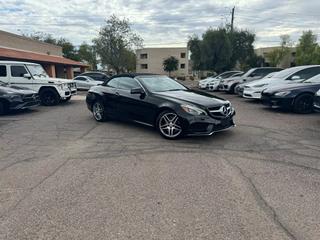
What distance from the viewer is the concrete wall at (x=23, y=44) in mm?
30125

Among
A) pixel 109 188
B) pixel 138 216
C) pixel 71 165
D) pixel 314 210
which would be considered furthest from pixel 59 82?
pixel 314 210

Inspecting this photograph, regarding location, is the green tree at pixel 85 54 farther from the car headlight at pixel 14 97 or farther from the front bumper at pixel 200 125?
the front bumper at pixel 200 125

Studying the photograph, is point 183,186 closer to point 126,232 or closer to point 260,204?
point 260,204

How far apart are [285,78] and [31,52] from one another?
104ft

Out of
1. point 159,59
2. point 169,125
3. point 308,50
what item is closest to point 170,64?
point 159,59

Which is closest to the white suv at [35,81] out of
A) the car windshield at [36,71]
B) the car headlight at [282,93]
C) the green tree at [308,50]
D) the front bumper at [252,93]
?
the car windshield at [36,71]

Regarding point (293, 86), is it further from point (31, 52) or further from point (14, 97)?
point (31, 52)

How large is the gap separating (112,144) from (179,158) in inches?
66.6

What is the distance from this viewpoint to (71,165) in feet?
15.8

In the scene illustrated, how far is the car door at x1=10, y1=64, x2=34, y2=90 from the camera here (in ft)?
40.7

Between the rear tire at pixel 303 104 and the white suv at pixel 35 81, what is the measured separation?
9564 millimetres

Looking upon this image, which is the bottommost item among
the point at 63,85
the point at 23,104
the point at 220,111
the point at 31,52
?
the point at 23,104

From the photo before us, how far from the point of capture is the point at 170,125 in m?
6.36

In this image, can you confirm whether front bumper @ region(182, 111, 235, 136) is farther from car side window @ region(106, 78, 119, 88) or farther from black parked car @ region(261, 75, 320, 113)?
black parked car @ region(261, 75, 320, 113)
